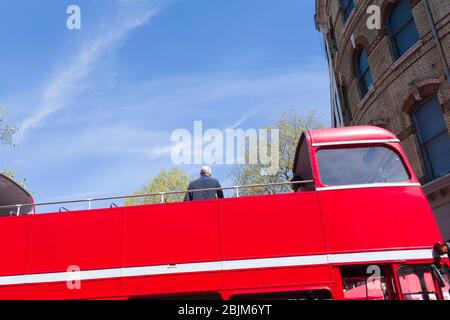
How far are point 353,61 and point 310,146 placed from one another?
41.5ft

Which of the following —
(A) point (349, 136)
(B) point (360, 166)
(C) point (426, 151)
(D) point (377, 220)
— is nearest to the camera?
(D) point (377, 220)

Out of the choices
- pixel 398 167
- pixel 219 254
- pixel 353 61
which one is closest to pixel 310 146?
pixel 398 167

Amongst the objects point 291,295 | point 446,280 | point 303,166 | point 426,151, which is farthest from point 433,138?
point 291,295

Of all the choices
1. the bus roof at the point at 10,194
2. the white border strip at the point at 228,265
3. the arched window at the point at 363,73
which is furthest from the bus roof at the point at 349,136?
the arched window at the point at 363,73

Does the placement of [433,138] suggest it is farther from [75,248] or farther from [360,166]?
[75,248]

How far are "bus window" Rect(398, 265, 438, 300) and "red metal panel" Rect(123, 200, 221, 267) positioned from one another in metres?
2.45

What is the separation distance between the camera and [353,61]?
1653cm

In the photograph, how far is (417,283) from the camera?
469cm

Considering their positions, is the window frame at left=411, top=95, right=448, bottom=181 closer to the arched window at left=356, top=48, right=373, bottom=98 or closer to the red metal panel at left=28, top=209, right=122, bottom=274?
the arched window at left=356, top=48, right=373, bottom=98

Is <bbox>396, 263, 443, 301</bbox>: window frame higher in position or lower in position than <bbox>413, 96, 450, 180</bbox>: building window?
lower

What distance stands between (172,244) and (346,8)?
1634cm

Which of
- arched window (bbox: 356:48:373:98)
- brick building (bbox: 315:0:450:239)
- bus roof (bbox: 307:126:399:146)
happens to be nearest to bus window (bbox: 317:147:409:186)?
bus roof (bbox: 307:126:399:146)

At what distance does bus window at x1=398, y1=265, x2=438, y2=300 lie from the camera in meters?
4.61

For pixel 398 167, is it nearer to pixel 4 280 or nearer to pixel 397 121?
pixel 4 280
